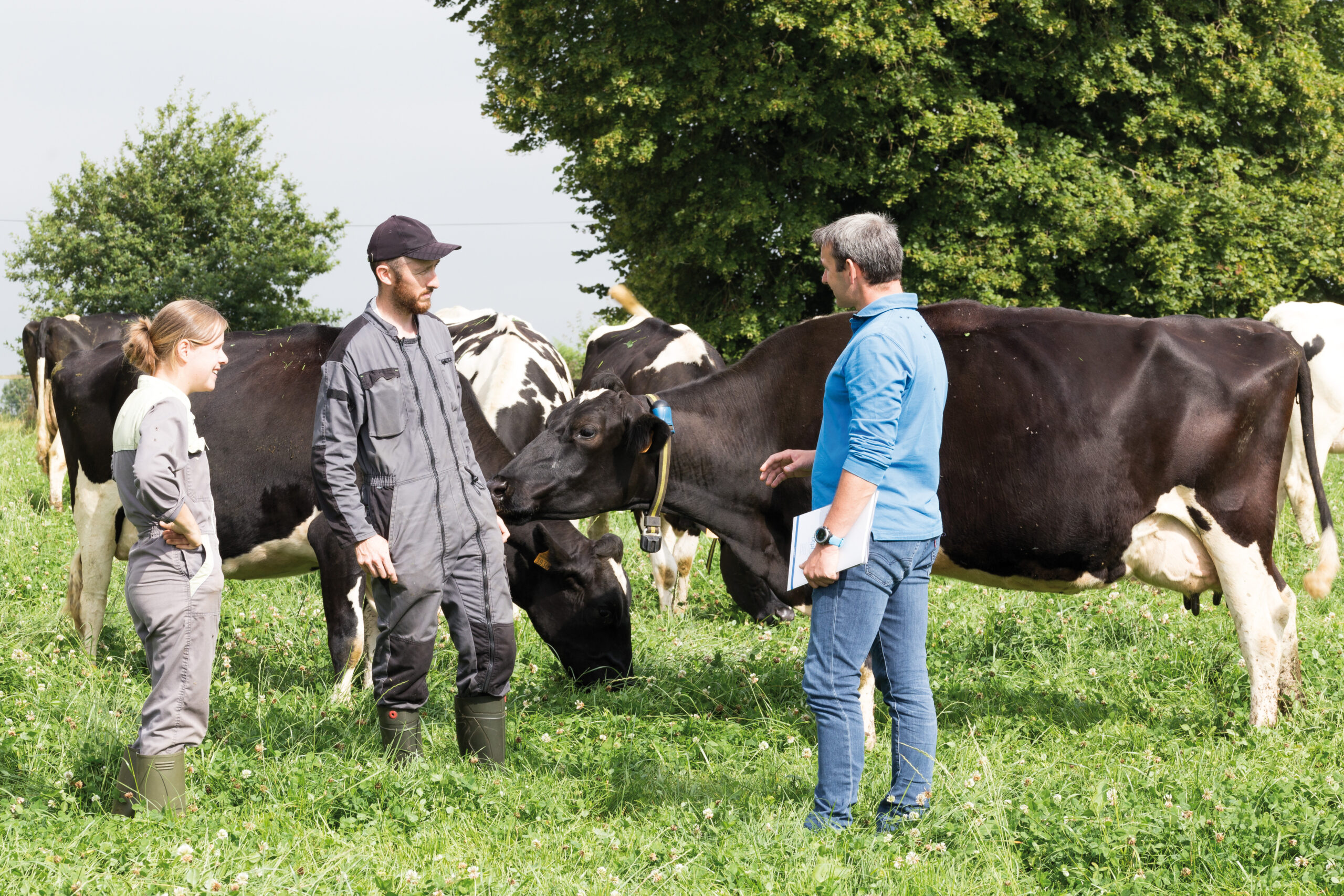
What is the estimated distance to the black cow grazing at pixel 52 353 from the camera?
38.4 ft

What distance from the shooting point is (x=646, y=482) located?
5.57m

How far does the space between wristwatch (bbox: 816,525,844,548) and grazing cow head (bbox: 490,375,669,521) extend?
1914 mm

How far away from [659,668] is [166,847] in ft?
11.1

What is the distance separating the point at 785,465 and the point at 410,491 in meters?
1.51

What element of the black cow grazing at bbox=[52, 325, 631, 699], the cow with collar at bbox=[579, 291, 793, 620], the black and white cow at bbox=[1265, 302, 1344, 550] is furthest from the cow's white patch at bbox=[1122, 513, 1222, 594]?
the black and white cow at bbox=[1265, 302, 1344, 550]

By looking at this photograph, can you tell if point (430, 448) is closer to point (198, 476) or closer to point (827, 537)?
point (198, 476)

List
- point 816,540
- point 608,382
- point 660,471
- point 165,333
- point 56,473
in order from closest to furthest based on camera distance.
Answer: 1. point 816,540
2. point 165,333
3. point 660,471
4. point 608,382
5. point 56,473

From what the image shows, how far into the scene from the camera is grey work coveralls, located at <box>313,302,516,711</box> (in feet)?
13.9

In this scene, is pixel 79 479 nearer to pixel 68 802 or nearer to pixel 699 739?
pixel 68 802

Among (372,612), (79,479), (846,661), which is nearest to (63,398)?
(79,479)

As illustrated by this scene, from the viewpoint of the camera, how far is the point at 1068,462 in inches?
211

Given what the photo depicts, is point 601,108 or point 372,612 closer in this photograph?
point 372,612

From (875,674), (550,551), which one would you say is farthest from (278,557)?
(875,674)

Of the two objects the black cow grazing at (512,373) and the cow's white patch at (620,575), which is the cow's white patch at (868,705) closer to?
the cow's white patch at (620,575)
